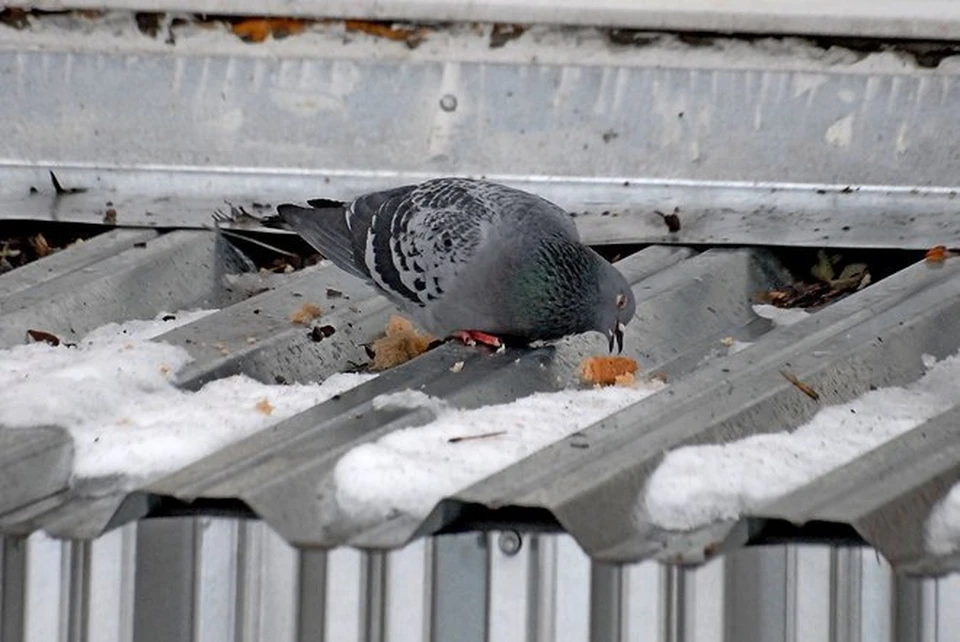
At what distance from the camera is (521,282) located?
147 inches

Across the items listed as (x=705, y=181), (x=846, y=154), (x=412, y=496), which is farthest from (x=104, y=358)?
(x=846, y=154)

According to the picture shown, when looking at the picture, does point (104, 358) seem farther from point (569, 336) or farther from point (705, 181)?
point (705, 181)

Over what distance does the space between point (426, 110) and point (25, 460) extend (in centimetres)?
179

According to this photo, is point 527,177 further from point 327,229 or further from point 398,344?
point 398,344

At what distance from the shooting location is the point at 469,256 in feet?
12.5

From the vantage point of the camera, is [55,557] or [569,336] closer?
[55,557]

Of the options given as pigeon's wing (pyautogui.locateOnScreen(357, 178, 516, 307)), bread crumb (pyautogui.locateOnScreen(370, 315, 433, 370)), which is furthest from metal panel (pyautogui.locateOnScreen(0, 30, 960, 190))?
bread crumb (pyautogui.locateOnScreen(370, 315, 433, 370))

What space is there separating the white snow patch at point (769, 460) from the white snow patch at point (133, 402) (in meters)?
0.79

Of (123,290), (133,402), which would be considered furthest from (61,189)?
(133,402)

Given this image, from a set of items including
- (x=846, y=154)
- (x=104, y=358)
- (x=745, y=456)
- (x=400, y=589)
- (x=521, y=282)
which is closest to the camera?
(x=400, y=589)

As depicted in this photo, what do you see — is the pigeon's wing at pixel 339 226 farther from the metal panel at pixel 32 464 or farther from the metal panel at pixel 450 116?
the metal panel at pixel 32 464

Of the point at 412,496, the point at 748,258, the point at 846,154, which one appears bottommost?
the point at 412,496

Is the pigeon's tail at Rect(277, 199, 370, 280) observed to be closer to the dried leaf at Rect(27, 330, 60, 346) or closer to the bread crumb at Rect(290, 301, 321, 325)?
the bread crumb at Rect(290, 301, 321, 325)

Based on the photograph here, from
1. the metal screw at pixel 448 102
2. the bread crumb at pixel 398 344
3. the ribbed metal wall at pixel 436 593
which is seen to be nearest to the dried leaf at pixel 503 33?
the metal screw at pixel 448 102
